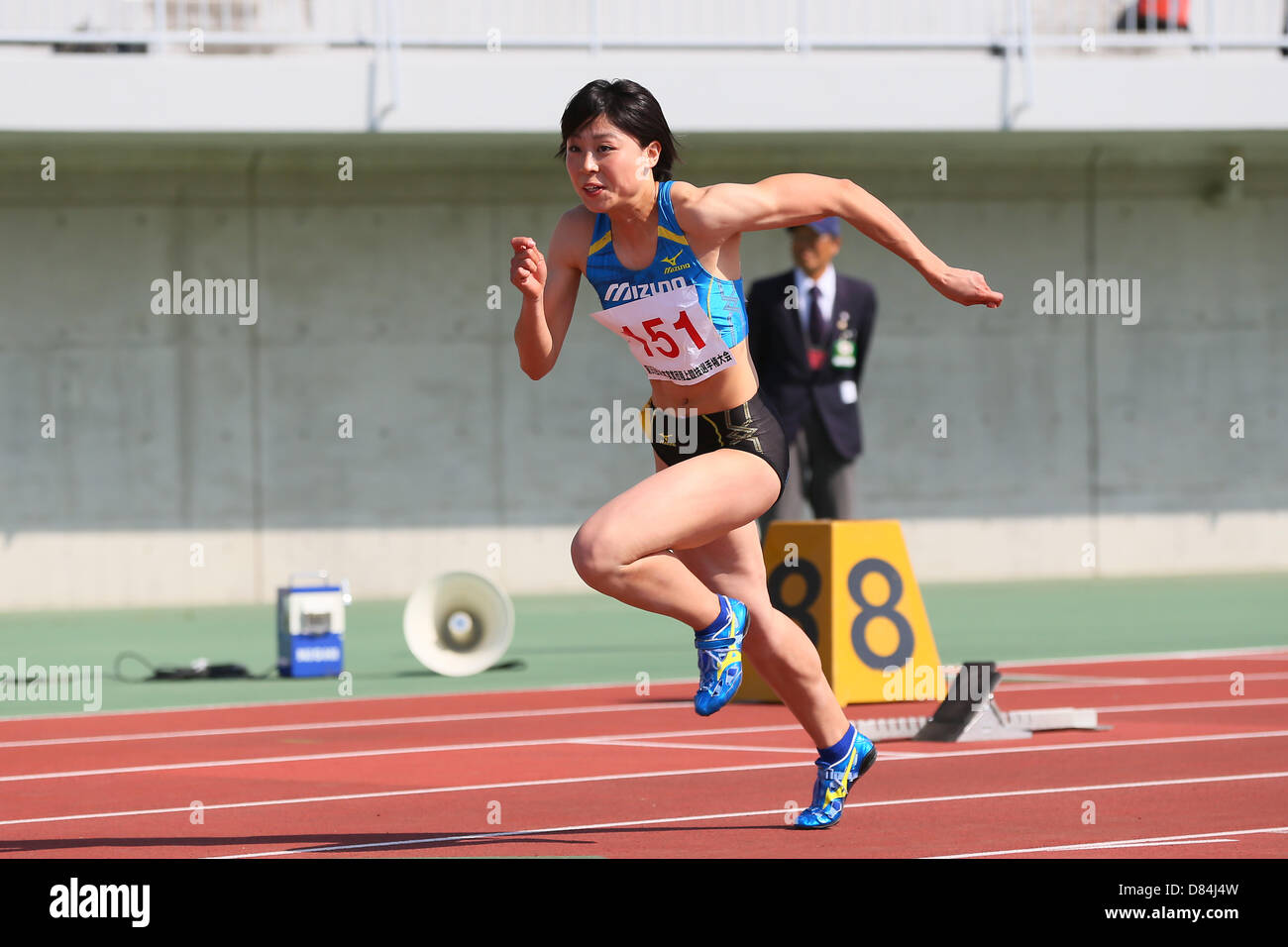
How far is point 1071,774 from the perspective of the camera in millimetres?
7617

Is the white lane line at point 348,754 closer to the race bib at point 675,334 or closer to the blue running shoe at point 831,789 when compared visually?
the blue running shoe at point 831,789

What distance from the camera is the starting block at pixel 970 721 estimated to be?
852cm

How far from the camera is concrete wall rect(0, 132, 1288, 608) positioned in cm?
1744

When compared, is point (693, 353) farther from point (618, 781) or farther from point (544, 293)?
point (618, 781)

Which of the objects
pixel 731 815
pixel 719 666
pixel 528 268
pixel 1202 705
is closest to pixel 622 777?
pixel 731 815

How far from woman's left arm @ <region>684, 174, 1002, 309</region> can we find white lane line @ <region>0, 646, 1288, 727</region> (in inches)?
176

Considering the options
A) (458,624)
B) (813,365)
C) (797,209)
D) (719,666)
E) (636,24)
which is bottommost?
(458,624)

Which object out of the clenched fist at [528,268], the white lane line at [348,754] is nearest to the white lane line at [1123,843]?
the clenched fist at [528,268]

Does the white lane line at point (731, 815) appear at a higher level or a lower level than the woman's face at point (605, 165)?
lower

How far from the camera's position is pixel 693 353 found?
20.1 feet

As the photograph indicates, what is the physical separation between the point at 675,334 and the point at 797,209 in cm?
50

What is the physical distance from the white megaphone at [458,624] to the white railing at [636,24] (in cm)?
570

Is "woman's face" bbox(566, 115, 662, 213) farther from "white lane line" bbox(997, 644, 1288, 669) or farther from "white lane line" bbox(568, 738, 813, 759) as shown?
"white lane line" bbox(997, 644, 1288, 669)

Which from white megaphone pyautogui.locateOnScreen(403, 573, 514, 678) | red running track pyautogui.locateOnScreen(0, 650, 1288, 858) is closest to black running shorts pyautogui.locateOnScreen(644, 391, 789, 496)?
red running track pyautogui.locateOnScreen(0, 650, 1288, 858)
